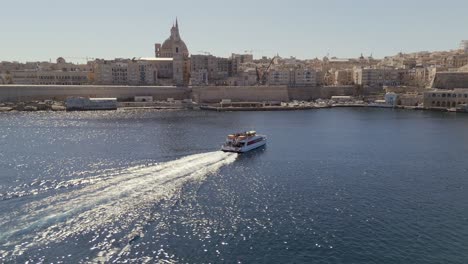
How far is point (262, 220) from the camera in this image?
17688 mm

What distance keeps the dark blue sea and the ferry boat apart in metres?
0.85

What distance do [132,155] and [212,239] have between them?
1446 cm

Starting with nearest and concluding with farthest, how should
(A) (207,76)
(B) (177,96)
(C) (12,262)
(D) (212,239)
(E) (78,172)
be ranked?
(C) (12,262)
(D) (212,239)
(E) (78,172)
(B) (177,96)
(A) (207,76)

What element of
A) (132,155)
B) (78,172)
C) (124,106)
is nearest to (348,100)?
(124,106)

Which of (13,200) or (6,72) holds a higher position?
(6,72)

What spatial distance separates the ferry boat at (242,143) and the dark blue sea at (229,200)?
0.85m

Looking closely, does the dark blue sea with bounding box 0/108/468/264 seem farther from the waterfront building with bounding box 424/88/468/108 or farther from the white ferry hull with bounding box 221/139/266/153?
the waterfront building with bounding box 424/88/468/108

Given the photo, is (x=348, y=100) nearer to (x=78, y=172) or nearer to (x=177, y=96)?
(x=177, y=96)

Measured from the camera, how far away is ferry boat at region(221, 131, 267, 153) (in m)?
31.7

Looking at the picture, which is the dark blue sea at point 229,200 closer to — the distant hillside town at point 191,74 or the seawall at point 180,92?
the seawall at point 180,92

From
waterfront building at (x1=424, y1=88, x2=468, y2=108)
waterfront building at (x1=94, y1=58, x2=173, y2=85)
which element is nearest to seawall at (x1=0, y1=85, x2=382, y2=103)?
waterfront building at (x1=94, y1=58, x2=173, y2=85)

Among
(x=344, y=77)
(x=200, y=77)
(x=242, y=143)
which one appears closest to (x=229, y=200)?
(x=242, y=143)

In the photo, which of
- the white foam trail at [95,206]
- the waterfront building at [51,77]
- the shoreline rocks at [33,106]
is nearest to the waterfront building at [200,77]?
the waterfront building at [51,77]

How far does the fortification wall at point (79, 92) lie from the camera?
67125 millimetres
